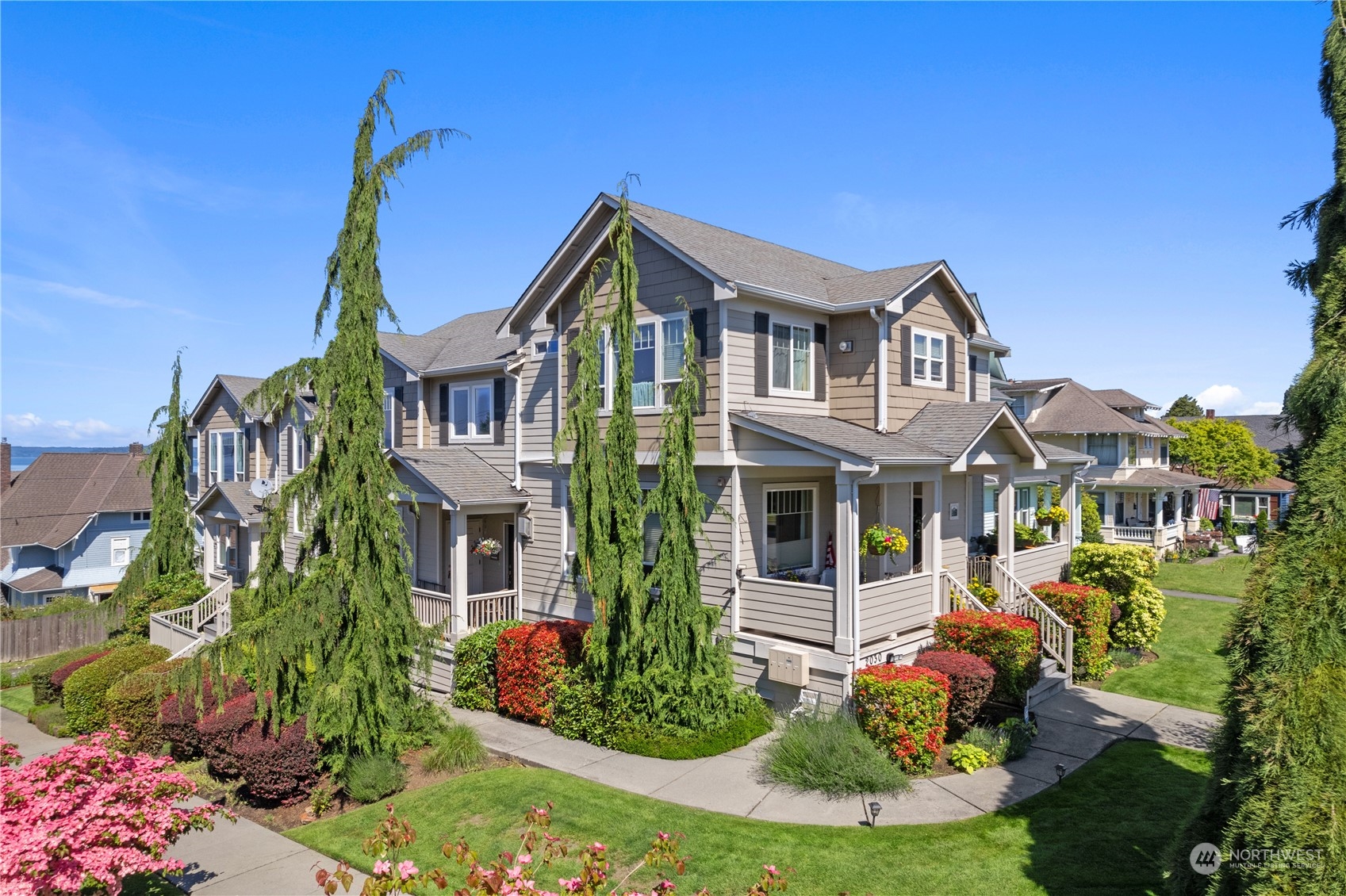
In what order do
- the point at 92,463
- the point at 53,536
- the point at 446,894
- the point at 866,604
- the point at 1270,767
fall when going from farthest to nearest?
the point at 92,463 → the point at 53,536 → the point at 866,604 → the point at 446,894 → the point at 1270,767

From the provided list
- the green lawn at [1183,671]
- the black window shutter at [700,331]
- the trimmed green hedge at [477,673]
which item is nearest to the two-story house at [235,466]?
the trimmed green hedge at [477,673]

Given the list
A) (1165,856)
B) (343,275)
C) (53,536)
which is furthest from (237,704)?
(53,536)

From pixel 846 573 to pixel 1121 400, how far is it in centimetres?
3643

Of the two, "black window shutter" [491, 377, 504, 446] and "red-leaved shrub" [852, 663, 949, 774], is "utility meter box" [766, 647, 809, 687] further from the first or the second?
"black window shutter" [491, 377, 504, 446]

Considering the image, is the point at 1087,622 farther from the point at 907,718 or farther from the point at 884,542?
the point at 907,718

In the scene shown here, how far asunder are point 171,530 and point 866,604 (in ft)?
70.6

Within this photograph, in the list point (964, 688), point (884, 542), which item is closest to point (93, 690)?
point (884, 542)

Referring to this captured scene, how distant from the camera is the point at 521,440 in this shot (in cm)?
1769

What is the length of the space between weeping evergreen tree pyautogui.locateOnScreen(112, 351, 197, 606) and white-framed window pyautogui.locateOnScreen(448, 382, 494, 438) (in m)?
9.96

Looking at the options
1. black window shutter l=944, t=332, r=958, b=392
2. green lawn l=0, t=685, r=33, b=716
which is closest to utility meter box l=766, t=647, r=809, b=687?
black window shutter l=944, t=332, r=958, b=392

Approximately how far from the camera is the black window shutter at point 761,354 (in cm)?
1416

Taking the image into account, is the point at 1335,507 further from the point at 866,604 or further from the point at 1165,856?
the point at 866,604

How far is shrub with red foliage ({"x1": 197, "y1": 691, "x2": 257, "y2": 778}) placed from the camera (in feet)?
36.6

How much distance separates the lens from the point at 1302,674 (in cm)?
527
